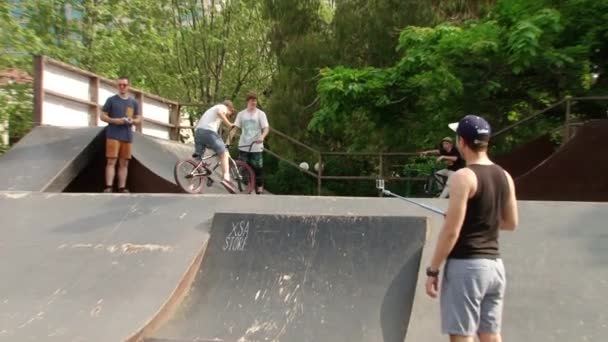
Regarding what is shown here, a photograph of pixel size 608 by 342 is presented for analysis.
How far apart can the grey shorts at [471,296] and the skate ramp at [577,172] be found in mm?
6425

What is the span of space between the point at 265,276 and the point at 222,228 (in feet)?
2.63

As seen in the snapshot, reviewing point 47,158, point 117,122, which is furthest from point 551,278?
point 47,158

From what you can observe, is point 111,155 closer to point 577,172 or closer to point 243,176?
point 243,176

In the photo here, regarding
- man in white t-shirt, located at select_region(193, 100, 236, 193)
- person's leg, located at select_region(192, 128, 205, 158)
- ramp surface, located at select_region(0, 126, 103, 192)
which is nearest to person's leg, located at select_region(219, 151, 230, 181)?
man in white t-shirt, located at select_region(193, 100, 236, 193)

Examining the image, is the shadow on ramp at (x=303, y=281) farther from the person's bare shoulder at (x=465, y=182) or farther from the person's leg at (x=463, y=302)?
the person's bare shoulder at (x=465, y=182)

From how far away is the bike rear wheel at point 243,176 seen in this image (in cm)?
959

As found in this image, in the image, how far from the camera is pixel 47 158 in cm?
896

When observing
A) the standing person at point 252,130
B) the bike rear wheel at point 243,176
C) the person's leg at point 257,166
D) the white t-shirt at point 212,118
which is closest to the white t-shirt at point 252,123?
the standing person at point 252,130

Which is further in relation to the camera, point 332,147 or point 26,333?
point 332,147

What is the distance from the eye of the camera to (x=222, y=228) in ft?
19.2

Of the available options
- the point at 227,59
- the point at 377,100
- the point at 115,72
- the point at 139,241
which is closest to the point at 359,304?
the point at 139,241

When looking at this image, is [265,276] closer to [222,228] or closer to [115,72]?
[222,228]

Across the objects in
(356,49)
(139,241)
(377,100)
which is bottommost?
(139,241)

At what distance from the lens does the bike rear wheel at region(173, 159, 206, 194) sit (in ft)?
28.8
